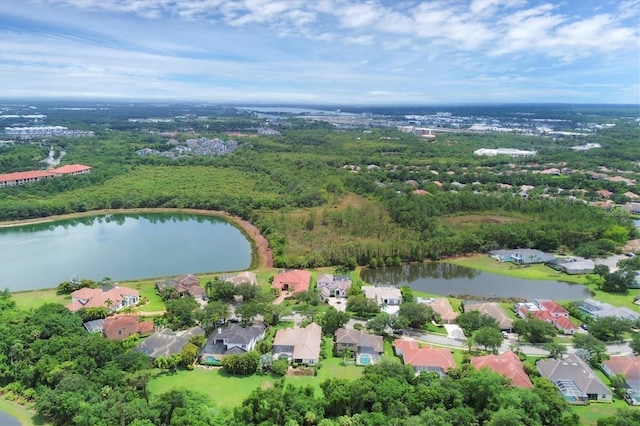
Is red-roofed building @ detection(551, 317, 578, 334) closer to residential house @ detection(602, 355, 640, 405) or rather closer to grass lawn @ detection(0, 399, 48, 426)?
residential house @ detection(602, 355, 640, 405)

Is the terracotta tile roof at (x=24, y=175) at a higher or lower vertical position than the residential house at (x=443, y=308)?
higher

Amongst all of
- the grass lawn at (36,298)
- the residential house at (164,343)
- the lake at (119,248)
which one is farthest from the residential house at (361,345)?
the grass lawn at (36,298)

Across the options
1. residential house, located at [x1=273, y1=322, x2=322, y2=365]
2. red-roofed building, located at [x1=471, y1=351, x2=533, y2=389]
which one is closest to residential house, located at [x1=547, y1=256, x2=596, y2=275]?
red-roofed building, located at [x1=471, y1=351, x2=533, y2=389]

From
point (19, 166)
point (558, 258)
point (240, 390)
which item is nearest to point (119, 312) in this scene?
point (240, 390)

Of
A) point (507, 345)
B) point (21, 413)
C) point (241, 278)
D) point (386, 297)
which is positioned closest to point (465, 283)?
point (386, 297)

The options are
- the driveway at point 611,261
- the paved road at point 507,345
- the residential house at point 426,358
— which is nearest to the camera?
the residential house at point 426,358

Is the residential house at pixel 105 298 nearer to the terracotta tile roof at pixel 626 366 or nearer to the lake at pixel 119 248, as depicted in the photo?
the lake at pixel 119 248

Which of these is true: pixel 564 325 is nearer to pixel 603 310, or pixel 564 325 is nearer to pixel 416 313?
pixel 603 310
